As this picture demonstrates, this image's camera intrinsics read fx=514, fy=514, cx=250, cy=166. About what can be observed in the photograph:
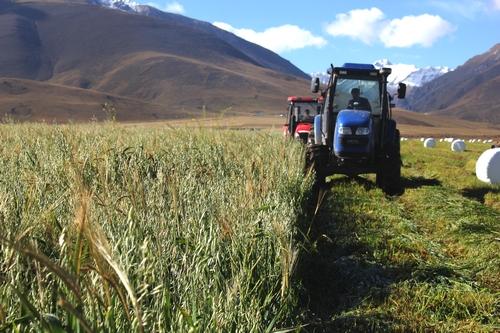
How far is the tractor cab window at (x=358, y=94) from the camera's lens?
10820mm

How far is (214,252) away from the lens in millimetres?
3115

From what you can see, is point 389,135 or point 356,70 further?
point 356,70

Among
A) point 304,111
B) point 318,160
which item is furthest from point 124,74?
point 318,160

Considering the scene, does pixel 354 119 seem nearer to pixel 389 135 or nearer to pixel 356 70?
pixel 389 135

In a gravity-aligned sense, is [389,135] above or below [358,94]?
below

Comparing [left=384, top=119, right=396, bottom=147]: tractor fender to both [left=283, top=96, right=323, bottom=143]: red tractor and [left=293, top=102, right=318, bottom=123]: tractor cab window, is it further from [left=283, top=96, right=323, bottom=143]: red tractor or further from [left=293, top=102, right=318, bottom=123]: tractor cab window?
[left=293, top=102, right=318, bottom=123]: tractor cab window

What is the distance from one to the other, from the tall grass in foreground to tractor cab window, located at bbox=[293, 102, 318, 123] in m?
11.6

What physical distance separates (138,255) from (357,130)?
25.6 feet

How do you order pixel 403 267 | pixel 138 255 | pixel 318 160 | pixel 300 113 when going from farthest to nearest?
1. pixel 300 113
2. pixel 318 160
3. pixel 403 267
4. pixel 138 255

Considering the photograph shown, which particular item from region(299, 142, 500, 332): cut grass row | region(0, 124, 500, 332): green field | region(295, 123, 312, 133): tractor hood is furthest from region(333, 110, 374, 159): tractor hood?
region(295, 123, 312, 133): tractor hood

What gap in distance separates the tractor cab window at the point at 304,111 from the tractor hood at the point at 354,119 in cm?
715

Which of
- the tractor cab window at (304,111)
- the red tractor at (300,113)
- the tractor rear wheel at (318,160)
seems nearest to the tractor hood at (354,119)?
the tractor rear wheel at (318,160)

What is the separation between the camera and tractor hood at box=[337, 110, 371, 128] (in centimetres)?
991

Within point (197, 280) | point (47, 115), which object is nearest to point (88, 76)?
point (47, 115)
